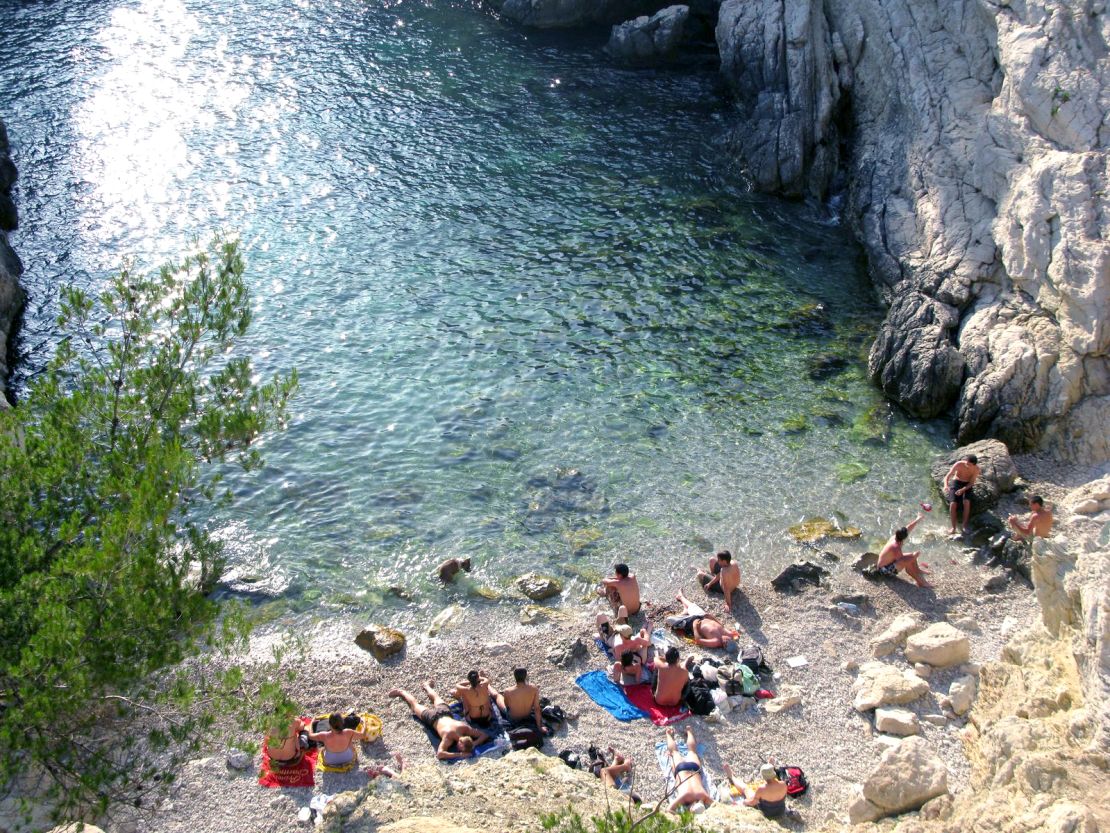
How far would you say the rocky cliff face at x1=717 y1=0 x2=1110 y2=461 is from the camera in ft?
82.2

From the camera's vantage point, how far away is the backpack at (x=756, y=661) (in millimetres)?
19422

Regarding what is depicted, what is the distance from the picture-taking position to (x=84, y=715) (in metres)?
13.0

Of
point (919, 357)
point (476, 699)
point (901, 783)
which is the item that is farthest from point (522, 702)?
point (919, 357)

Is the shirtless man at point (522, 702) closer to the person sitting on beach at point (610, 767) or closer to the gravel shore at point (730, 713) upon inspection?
the gravel shore at point (730, 713)

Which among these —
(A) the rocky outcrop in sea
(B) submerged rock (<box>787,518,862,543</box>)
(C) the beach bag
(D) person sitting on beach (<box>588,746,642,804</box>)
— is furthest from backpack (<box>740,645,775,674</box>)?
(A) the rocky outcrop in sea

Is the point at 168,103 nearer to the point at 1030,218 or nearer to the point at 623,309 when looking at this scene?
the point at 623,309

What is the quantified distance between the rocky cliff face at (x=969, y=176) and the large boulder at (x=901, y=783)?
12.0 metres

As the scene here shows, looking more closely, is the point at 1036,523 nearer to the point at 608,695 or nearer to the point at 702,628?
the point at 702,628

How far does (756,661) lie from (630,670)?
256 centimetres

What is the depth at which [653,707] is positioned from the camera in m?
18.6

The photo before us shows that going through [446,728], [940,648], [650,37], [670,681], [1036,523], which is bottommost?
[446,728]

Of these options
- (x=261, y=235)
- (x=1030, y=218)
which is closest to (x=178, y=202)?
(x=261, y=235)

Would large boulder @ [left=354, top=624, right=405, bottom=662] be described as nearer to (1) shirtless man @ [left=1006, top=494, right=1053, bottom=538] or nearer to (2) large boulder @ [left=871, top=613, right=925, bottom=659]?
(2) large boulder @ [left=871, top=613, right=925, bottom=659]

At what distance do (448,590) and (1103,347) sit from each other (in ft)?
55.6
